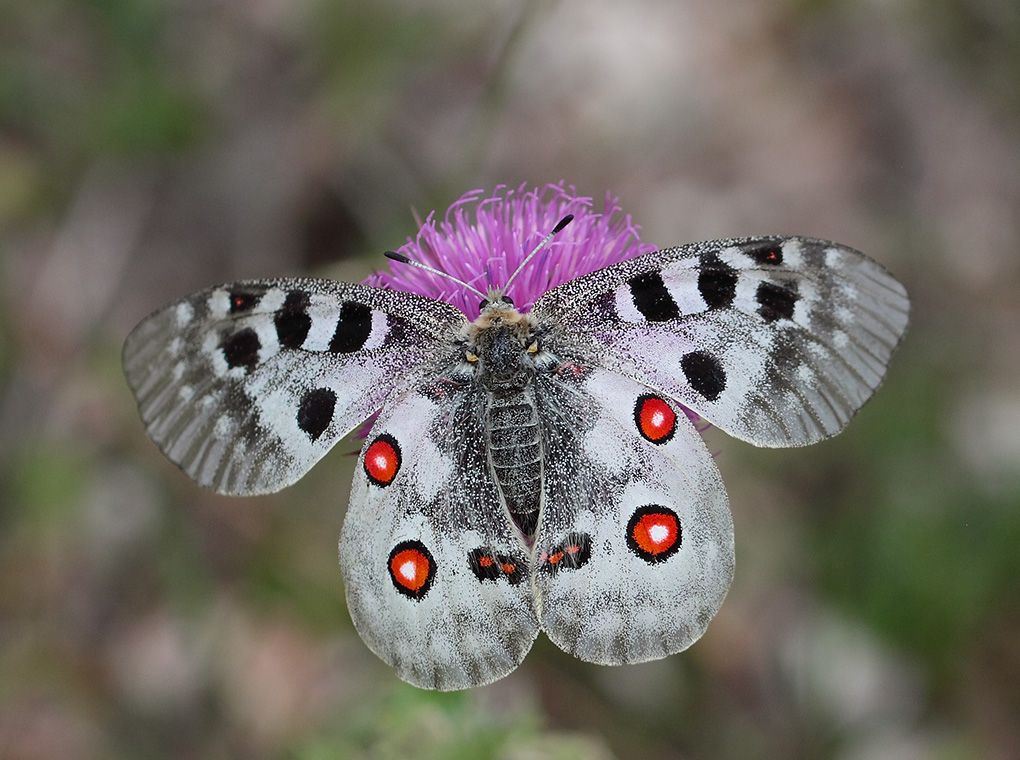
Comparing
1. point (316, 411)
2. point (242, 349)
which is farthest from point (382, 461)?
point (242, 349)

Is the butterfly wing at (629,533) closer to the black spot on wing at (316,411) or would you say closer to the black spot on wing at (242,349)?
the black spot on wing at (316,411)

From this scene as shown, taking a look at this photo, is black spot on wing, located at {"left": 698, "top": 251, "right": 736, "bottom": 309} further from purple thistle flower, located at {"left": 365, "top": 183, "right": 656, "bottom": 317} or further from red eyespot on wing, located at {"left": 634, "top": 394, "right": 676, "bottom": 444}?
purple thistle flower, located at {"left": 365, "top": 183, "right": 656, "bottom": 317}

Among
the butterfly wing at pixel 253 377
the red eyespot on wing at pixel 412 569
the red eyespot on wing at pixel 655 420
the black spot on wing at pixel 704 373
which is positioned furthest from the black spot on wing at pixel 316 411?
the black spot on wing at pixel 704 373

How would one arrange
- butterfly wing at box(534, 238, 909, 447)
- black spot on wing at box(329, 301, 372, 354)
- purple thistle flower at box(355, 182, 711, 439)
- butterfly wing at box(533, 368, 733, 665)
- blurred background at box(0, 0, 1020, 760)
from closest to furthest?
butterfly wing at box(533, 368, 733, 665), butterfly wing at box(534, 238, 909, 447), black spot on wing at box(329, 301, 372, 354), purple thistle flower at box(355, 182, 711, 439), blurred background at box(0, 0, 1020, 760)

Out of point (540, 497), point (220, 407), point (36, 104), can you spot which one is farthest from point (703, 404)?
point (36, 104)

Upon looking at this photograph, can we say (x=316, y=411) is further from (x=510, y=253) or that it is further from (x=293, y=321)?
(x=510, y=253)

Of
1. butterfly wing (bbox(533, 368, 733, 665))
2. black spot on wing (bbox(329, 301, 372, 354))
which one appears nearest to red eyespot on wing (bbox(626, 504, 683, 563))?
butterfly wing (bbox(533, 368, 733, 665))
